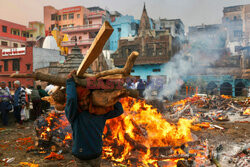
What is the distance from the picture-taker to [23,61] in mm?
32625

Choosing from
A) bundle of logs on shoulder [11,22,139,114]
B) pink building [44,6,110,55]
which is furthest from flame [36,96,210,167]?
pink building [44,6,110,55]

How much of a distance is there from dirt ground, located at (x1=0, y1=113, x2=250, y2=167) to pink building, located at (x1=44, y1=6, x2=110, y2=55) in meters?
28.8

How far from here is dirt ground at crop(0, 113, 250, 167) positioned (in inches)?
216

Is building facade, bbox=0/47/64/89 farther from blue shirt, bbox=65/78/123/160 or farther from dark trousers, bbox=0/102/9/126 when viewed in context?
blue shirt, bbox=65/78/123/160

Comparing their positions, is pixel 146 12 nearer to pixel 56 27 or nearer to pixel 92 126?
pixel 56 27

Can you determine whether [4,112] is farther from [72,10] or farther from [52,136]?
[72,10]

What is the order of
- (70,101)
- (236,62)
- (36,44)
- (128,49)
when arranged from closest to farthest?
(70,101)
(236,62)
(128,49)
(36,44)

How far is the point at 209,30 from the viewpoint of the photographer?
39.5m

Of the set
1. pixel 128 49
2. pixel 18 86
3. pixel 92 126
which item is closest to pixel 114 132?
pixel 92 126

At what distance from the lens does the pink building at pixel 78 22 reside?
38531mm

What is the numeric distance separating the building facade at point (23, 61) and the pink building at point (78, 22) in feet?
20.7

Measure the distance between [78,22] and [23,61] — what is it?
15012 millimetres

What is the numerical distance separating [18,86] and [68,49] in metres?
33.5

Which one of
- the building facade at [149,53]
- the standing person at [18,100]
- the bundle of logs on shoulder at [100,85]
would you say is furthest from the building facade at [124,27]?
the bundle of logs on shoulder at [100,85]
